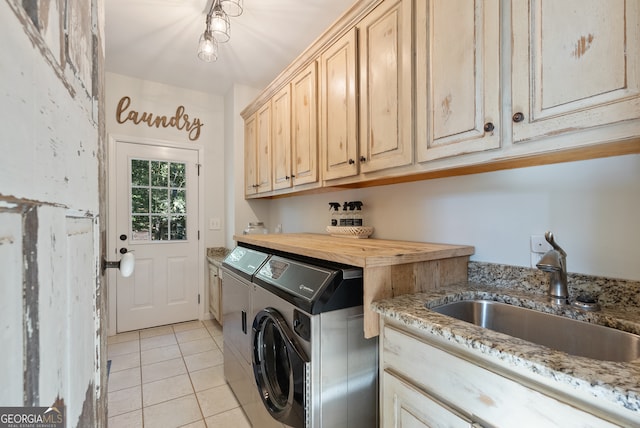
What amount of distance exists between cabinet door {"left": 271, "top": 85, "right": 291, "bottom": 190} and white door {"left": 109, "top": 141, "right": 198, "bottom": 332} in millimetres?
1423

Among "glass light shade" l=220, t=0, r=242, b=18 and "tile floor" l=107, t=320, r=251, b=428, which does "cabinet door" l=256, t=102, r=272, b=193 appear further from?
"tile floor" l=107, t=320, r=251, b=428

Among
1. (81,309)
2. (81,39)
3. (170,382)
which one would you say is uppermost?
(81,39)

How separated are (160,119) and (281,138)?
1.73 metres

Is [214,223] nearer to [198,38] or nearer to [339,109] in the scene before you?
[198,38]

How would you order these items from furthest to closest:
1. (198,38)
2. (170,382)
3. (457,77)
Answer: (198,38) < (170,382) < (457,77)

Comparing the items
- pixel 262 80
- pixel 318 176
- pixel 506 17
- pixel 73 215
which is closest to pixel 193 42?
pixel 262 80

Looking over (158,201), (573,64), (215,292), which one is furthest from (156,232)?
(573,64)

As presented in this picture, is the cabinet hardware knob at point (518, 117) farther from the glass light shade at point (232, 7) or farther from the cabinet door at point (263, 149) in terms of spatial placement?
the cabinet door at point (263, 149)

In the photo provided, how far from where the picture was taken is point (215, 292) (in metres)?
3.21

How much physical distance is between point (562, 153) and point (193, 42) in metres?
2.69

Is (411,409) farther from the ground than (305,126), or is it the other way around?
(305,126)

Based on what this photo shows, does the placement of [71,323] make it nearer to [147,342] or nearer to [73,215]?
[73,215]

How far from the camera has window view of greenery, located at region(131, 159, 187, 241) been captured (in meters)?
3.16

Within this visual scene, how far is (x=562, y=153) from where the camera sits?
97cm
